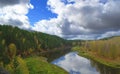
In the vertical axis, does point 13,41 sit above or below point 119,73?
above

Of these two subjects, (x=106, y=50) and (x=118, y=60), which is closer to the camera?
(x=118, y=60)

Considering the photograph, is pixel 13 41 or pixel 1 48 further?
pixel 13 41

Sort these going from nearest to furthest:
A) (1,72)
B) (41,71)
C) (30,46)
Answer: (1,72) → (41,71) → (30,46)

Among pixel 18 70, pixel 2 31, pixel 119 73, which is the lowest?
pixel 119 73

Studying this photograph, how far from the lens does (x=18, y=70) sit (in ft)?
180

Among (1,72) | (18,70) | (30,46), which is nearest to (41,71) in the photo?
(18,70)

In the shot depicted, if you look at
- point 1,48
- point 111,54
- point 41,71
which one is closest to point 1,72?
point 41,71

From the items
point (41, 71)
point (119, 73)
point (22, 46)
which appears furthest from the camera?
point (22, 46)

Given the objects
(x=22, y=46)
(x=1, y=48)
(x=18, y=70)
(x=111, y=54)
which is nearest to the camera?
(x=18, y=70)

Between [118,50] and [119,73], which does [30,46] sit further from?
[119,73]

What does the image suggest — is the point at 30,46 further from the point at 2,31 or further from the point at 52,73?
the point at 52,73

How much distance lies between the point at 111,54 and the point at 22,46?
5639cm

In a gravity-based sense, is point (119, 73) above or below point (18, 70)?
below

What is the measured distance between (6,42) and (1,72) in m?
127
